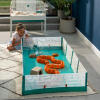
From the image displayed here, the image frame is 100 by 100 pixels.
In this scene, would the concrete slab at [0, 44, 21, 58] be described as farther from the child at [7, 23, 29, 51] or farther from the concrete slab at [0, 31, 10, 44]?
the concrete slab at [0, 31, 10, 44]

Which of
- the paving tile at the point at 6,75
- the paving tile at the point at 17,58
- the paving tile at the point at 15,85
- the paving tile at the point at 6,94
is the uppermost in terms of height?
the paving tile at the point at 17,58

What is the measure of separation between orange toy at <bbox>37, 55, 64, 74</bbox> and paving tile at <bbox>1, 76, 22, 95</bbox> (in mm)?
570

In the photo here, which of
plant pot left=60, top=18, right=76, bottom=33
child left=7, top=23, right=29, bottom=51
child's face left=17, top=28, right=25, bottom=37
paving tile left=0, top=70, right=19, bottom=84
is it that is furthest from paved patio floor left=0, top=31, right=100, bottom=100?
plant pot left=60, top=18, right=76, bottom=33

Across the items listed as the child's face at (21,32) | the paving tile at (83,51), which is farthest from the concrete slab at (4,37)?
the paving tile at (83,51)

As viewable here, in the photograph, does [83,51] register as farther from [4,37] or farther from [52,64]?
[4,37]

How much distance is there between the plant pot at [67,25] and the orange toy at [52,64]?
2.87 m

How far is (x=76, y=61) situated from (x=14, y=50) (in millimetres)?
2073

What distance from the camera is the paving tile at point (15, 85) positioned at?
4.75 meters

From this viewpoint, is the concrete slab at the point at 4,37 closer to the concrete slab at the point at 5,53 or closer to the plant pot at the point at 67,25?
the concrete slab at the point at 5,53

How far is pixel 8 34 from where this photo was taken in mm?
8531

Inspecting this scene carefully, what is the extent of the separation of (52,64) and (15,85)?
94cm

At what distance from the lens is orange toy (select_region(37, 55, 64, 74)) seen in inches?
208

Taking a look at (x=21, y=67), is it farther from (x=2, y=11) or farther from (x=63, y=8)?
(x=2, y=11)

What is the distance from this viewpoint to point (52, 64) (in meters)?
5.58
